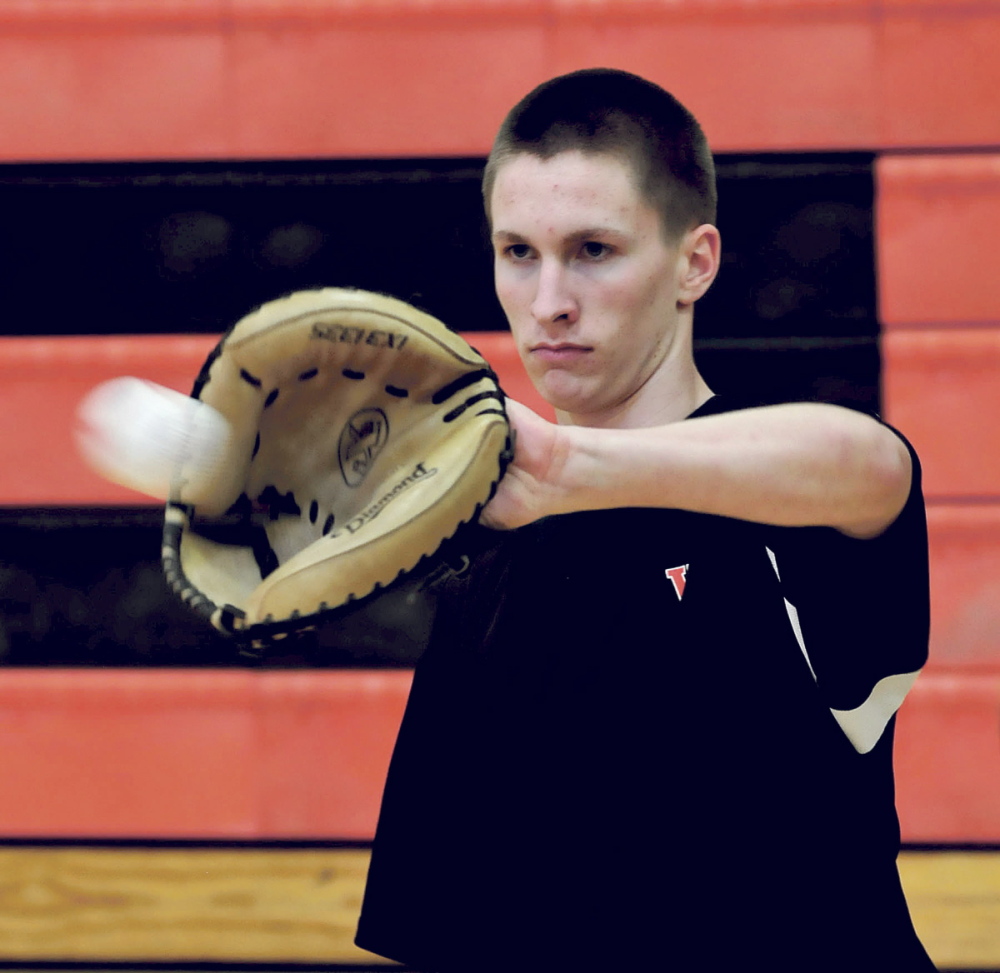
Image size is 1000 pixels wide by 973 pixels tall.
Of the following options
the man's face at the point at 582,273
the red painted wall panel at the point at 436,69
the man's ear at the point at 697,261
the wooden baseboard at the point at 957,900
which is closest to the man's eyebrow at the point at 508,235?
the man's face at the point at 582,273

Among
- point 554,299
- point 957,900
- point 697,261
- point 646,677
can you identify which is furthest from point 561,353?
point 957,900

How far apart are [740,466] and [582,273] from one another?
0.28 m

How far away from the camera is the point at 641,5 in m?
1.82

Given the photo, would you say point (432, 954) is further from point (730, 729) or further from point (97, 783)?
point (97, 783)

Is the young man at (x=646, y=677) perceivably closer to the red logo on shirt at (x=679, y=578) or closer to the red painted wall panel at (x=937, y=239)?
the red logo on shirt at (x=679, y=578)

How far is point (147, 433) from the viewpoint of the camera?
25.5 inches

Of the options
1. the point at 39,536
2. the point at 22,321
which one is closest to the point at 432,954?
the point at 39,536

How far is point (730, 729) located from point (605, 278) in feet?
1.24

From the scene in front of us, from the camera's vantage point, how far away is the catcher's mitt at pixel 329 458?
2.06 ft

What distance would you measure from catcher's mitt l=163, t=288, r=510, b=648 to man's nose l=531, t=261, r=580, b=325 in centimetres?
17

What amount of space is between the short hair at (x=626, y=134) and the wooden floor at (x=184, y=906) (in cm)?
139

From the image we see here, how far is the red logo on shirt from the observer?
2.59 ft

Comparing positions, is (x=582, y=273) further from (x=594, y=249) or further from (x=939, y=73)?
(x=939, y=73)

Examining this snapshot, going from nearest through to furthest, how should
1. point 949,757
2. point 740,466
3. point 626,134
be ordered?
point 740,466
point 626,134
point 949,757
